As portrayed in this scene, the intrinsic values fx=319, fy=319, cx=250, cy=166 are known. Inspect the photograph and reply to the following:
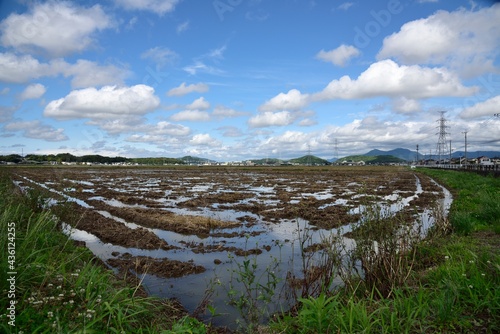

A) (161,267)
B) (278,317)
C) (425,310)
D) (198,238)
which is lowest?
(198,238)

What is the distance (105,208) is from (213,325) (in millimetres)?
11839

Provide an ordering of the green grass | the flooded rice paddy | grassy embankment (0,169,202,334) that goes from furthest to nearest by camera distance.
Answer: the flooded rice paddy, the green grass, grassy embankment (0,169,202,334)

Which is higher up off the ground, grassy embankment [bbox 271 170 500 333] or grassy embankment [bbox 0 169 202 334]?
grassy embankment [bbox 0 169 202 334]

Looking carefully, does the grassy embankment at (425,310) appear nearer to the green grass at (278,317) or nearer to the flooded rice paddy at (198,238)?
the green grass at (278,317)

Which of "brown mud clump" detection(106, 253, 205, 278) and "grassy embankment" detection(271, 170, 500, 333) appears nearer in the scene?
"grassy embankment" detection(271, 170, 500, 333)

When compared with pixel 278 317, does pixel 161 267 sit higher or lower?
lower

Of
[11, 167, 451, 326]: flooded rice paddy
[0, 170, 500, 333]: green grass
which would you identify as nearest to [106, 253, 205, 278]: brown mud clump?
[11, 167, 451, 326]: flooded rice paddy

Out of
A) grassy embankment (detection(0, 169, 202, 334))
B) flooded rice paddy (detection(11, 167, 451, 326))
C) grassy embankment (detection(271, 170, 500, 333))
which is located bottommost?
flooded rice paddy (detection(11, 167, 451, 326))

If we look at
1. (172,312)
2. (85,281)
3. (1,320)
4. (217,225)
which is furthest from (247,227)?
(1,320)

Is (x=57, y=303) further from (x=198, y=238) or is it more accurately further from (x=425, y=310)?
(x=198, y=238)

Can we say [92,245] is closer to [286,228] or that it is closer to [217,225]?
[217,225]

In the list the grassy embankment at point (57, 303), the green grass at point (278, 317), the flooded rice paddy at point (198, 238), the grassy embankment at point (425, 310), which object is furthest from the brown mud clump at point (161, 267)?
the grassy embankment at point (425, 310)

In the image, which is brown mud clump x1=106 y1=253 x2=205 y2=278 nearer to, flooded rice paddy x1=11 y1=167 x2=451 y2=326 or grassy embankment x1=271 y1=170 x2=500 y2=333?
flooded rice paddy x1=11 y1=167 x2=451 y2=326

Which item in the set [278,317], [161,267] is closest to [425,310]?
[278,317]
